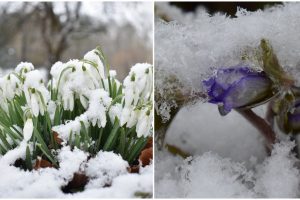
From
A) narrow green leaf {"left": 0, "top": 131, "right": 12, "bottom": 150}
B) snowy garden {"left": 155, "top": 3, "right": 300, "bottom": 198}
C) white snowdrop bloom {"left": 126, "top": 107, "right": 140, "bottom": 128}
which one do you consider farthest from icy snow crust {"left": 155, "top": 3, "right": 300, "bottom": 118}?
narrow green leaf {"left": 0, "top": 131, "right": 12, "bottom": 150}

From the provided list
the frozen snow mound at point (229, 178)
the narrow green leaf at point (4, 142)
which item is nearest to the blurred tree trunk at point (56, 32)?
the narrow green leaf at point (4, 142)

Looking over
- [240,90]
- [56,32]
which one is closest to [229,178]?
[240,90]

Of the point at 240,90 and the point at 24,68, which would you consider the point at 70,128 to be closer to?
the point at 24,68

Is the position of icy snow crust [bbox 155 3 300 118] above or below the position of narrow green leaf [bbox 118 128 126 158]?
above

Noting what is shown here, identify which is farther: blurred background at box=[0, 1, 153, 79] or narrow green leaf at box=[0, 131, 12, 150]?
blurred background at box=[0, 1, 153, 79]

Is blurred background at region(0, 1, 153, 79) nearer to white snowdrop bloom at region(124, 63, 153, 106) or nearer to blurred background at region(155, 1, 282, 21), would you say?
blurred background at region(155, 1, 282, 21)

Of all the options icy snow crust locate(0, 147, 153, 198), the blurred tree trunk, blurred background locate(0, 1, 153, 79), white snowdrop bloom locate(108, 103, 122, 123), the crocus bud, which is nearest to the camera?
the crocus bud

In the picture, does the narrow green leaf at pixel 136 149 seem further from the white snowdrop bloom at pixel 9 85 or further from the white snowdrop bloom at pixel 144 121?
the white snowdrop bloom at pixel 9 85
